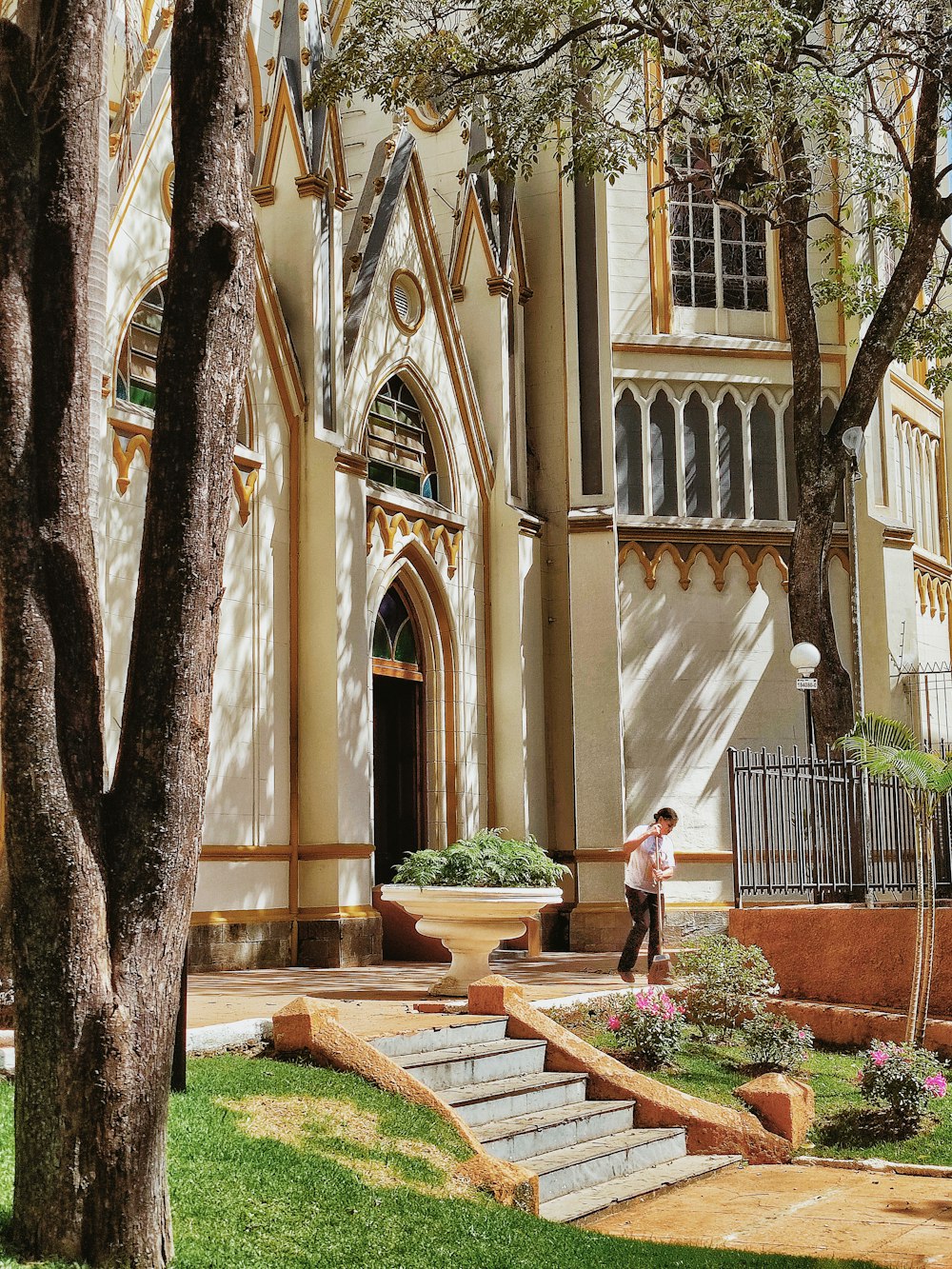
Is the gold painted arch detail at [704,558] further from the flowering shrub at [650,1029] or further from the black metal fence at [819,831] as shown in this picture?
the flowering shrub at [650,1029]

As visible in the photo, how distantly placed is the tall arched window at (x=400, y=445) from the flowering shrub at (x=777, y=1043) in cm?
865

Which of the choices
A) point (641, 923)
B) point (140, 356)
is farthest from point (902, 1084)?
point (140, 356)

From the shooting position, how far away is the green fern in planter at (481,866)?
38.2ft

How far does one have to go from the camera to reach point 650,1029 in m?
11.1

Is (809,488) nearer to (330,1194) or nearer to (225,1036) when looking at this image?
(225,1036)

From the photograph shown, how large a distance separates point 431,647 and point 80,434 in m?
13.5

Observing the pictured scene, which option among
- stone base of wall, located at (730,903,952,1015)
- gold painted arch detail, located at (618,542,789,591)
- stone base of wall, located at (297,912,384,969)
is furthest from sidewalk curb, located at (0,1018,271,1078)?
gold painted arch detail, located at (618,542,789,591)

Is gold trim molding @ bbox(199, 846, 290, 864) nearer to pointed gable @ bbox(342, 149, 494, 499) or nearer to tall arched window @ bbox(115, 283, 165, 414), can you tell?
tall arched window @ bbox(115, 283, 165, 414)

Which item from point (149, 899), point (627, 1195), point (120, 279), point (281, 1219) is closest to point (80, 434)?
point (149, 899)

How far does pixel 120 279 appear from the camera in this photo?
1421 cm

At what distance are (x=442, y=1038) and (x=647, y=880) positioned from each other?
176 inches

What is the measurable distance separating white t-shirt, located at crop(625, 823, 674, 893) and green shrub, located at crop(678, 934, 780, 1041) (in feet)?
4.41

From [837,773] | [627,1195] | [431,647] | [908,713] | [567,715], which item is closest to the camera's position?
[627,1195]

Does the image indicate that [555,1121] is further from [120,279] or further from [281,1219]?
[120,279]
